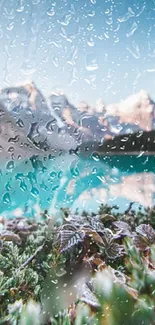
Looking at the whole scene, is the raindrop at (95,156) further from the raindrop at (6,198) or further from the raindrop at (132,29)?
the raindrop at (132,29)

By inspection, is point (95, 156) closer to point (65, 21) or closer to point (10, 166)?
point (10, 166)

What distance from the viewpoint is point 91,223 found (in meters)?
0.81

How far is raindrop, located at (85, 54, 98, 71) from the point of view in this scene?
987 millimetres

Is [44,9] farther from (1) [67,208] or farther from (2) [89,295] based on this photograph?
(2) [89,295]

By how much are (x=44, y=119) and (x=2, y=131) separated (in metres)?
0.12

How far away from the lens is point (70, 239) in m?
0.76

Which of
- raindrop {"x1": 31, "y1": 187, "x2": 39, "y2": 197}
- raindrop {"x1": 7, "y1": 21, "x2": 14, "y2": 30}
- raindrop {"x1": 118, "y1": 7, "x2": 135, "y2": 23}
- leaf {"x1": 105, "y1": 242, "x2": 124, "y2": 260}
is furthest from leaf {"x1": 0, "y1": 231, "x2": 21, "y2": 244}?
raindrop {"x1": 118, "y1": 7, "x2": 135, "y2": 23}

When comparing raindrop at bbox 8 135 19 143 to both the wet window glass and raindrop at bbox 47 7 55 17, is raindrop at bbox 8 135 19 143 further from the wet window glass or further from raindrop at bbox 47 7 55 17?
raindrop at bbox 47 7 55 17

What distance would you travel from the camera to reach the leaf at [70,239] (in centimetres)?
76

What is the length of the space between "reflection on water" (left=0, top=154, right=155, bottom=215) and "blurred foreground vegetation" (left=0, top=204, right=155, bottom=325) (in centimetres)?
4

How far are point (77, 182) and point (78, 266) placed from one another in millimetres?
248

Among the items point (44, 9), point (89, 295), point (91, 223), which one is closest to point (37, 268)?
point (91, 223)

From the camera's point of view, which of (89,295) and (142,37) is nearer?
(89,295)

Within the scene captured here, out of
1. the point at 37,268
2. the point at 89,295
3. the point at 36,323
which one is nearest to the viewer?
the point at 36,323
